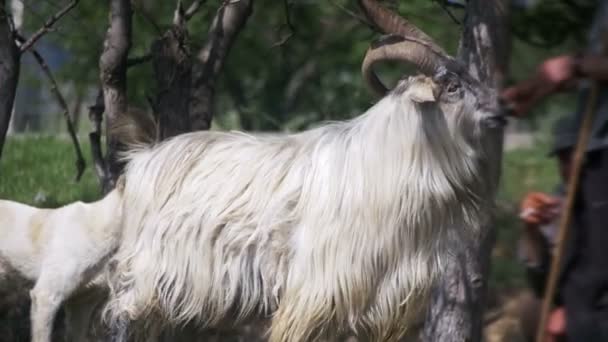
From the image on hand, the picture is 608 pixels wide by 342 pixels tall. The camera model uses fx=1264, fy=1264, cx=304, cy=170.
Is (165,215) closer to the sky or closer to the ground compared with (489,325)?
closer to the sky

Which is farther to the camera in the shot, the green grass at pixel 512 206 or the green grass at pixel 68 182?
the green grass at pixel 512 206

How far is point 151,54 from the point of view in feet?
24.9

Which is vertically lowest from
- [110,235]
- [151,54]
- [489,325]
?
[489,325]

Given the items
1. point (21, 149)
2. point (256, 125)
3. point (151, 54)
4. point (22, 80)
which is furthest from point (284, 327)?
point (22, 80)

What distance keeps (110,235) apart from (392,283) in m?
1.51

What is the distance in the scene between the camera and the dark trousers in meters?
4.70

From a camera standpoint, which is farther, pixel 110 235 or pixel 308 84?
pixel 308 84

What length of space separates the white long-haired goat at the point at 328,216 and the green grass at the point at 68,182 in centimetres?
234

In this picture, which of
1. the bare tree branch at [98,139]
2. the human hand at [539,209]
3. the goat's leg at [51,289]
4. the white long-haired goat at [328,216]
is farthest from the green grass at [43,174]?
the human hand at [539,209]

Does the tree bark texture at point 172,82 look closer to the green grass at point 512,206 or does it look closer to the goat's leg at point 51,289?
the goat's leg at point 51,289

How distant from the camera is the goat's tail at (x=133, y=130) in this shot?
7.14m

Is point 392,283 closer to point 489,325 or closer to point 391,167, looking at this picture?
point 391,167

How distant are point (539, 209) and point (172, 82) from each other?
314cm

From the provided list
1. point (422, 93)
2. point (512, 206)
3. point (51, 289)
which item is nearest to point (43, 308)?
point (51, 289)
